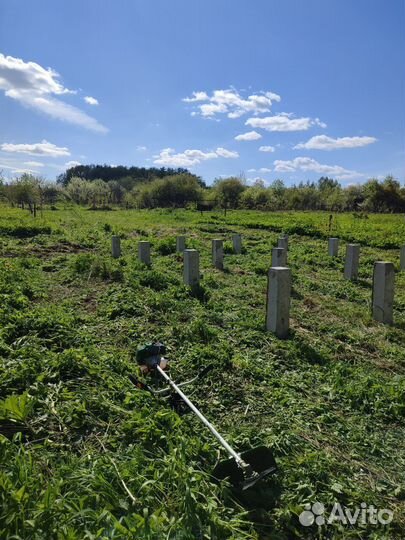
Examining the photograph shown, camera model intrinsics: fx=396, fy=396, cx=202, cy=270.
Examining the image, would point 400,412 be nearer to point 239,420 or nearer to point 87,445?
point 239,420

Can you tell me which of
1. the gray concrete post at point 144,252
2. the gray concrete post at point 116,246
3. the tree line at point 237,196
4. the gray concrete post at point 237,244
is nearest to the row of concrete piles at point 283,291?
the gray concrete post at point 144,252

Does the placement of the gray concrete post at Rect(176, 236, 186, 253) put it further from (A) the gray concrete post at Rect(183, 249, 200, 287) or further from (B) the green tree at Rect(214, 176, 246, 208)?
(B) the green tree at Rect(214, 176, 246, 208)

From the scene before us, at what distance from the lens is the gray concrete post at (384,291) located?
6133mm

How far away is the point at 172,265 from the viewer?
10.5 metres

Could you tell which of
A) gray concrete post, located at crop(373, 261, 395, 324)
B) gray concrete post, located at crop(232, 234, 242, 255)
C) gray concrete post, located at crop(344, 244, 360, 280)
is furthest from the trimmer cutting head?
gray concrete post, located at crop(232, 234, 242, 255)

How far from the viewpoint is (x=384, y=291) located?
6145mm

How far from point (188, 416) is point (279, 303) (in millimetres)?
2471

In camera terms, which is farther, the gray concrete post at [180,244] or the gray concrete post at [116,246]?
the gray concrete post at [180,244]

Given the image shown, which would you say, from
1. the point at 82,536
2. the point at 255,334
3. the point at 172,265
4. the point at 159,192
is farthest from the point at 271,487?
the point at 159,192

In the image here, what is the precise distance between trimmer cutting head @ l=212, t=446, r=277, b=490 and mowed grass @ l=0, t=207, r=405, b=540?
106 mm

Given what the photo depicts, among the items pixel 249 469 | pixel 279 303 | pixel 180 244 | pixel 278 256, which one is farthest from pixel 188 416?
pixel 180 244

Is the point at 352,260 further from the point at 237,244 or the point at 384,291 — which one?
the point at 237,244

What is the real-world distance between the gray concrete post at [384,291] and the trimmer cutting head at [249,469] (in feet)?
14.4

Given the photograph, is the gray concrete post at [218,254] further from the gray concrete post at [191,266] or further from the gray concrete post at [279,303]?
the gray concrete post at [279,303]
